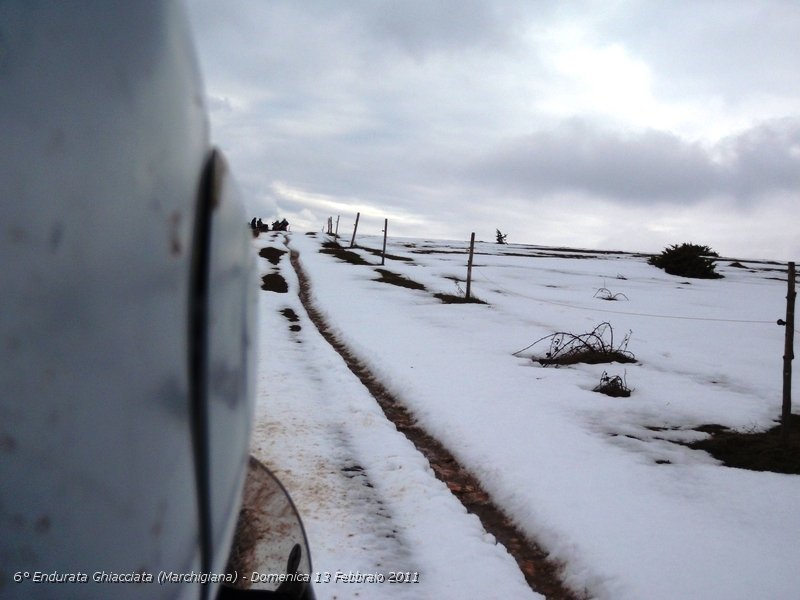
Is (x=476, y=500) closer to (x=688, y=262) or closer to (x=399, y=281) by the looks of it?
(x=399, y=281)

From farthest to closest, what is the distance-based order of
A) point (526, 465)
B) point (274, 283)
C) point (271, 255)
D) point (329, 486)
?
point (271, 255) < point (274, 283) < point (526, 465) < point (329, 486)

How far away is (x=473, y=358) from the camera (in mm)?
7539

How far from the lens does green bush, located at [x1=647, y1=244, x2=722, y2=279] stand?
25.4 m

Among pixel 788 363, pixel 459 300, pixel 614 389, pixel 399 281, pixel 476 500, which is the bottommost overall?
pixel 476 500

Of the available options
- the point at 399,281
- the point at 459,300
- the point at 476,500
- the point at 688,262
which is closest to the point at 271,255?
the point at 399,281

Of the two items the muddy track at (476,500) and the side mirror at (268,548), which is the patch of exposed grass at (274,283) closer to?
the muddy track at (476,500)

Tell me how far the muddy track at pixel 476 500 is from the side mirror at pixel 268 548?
194cm

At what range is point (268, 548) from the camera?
1392 millimetres

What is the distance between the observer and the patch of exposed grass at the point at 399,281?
16.3 meters

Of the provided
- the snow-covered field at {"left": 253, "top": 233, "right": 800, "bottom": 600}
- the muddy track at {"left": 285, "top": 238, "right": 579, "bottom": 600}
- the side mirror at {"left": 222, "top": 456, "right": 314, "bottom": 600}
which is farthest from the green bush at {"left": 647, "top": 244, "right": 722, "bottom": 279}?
the side mirror at {"left": 222, "top": 456, "right": 314, "bottom": 600}

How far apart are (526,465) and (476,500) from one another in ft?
1.88

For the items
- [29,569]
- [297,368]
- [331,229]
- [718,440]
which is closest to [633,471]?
[718,440]

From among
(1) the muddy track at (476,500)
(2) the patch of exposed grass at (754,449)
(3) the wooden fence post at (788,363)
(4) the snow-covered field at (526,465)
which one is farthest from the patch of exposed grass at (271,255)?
(3) the wooden fence post at (788,363)

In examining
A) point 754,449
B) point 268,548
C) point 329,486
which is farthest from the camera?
point 754,449
